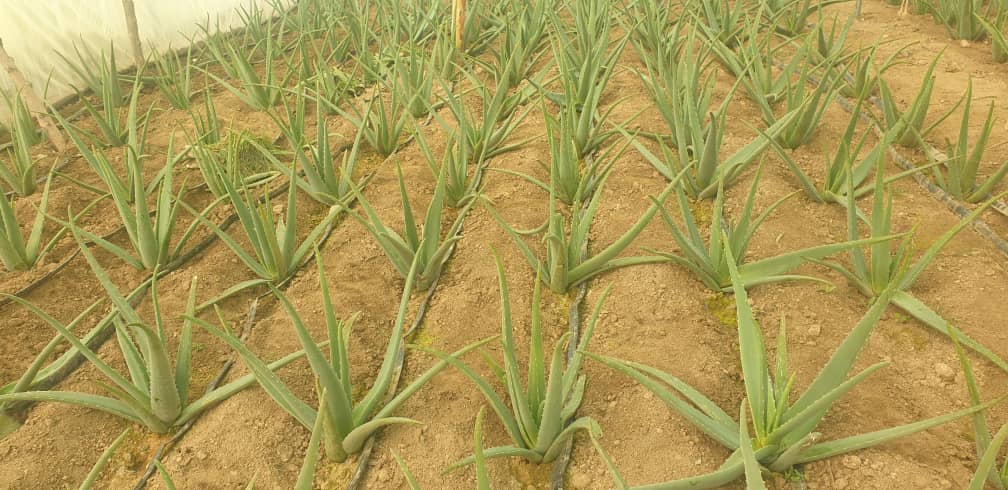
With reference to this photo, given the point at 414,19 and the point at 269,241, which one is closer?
the point at 269,241

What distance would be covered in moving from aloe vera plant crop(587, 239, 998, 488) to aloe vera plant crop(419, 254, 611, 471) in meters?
0.10

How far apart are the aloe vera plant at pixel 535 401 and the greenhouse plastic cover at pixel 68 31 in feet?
7.31

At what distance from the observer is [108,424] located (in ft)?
3.83

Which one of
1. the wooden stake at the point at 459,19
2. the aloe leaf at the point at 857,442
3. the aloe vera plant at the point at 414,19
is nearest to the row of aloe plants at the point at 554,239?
the aloe leaf at the point at 857,442

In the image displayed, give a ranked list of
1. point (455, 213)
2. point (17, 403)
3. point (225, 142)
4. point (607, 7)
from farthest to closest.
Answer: point (607, 7) < point (225, 142) < point (455, 213) < point (17, 403)

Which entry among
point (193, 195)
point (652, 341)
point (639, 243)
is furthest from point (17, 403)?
point (639, 243)

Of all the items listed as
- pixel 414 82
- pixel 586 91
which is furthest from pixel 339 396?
pixel 414 82

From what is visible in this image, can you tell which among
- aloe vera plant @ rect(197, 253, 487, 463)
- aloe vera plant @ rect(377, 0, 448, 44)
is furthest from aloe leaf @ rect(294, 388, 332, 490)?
aloe vera plant @ rect(377, 0, 448, 44)

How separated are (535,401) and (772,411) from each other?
1.23 ft

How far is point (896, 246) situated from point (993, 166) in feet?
1.68

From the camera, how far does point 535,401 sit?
3.23 feet

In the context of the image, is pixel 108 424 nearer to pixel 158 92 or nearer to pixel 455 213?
pixel 455 213

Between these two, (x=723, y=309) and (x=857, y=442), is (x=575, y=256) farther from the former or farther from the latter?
(x=857, y=442)

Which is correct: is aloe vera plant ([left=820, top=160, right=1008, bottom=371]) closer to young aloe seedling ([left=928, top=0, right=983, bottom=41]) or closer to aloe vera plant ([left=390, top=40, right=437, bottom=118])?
aloe vera plant ([left=390, top=40, right=437, bottom=118])
